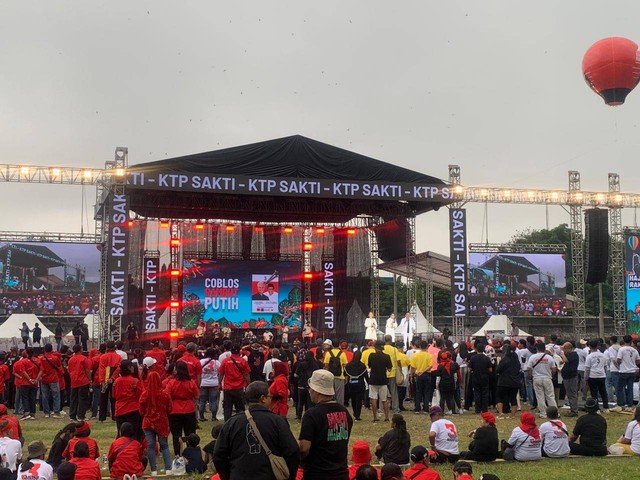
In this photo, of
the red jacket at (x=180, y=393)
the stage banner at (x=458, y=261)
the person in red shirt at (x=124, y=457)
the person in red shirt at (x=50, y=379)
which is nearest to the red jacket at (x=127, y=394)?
the red jacket at (x=180, y=393)

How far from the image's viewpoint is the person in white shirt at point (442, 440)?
359 inches

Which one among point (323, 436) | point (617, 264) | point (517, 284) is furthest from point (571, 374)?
point (517, 284)

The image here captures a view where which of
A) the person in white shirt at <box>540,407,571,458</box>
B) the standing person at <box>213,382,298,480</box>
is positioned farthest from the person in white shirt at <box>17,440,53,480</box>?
the person in white shirt at <box>540,407,571,458</box>

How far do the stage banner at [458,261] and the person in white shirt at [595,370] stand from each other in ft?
28.8

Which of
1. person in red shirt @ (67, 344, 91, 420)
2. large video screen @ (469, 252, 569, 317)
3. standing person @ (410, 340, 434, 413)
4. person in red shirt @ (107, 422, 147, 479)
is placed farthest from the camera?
large video screen @ (469, 252, 569, 317)

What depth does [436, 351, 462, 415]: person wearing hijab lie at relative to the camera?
14.0 meters

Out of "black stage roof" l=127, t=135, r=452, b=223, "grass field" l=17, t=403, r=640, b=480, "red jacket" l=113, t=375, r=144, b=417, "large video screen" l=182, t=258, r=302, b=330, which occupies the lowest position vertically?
"grass field" l=17, t=403, r=640, b=480

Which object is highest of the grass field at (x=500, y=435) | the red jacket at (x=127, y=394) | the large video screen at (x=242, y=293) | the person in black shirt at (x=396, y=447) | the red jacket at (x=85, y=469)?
the large video screen at (x=242, y=293)

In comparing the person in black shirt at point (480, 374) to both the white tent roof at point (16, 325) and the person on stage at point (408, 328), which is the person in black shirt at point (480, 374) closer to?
the person on stage at point (408, 328)

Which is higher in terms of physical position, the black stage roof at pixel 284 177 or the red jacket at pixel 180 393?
the black stage roof at pixel 284 177

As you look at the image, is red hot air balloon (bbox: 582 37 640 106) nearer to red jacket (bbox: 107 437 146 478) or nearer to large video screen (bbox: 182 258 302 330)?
red jacket (bbox: 107 437 146 478)

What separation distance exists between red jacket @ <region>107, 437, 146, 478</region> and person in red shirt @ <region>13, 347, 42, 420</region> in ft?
23.7

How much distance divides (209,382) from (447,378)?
448cm

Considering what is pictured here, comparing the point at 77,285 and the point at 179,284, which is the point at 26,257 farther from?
the point at 179,284
